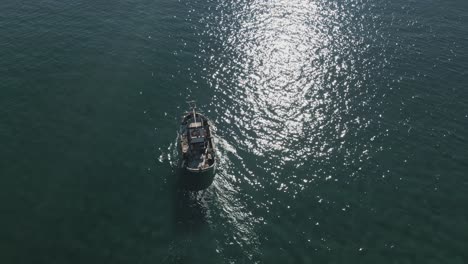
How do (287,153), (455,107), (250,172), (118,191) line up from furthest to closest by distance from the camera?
1. (455,107)
2. (287,153)
3. (250,172)
4. (118,191)

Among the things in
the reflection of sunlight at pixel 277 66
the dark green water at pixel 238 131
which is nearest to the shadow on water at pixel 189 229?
the dark green water at pixel 238 131

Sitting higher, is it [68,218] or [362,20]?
[362,20]

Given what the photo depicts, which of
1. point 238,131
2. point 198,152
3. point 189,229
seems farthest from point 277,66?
point 189,229

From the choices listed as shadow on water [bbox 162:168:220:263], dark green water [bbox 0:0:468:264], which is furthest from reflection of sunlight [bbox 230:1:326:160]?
shadow on water [bbox 162:168:220:263]

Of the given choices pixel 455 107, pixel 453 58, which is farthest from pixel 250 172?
pixel 453 58

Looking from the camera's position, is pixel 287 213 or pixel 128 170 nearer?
pixel 287 213

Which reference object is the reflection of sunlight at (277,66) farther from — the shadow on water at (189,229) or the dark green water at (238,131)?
the shadow on water at (189,229)

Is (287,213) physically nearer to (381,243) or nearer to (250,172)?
(250,172)
